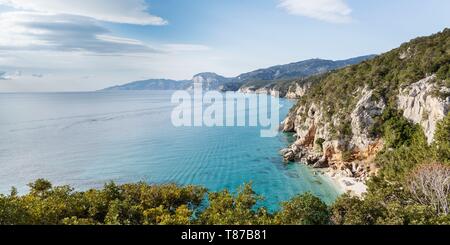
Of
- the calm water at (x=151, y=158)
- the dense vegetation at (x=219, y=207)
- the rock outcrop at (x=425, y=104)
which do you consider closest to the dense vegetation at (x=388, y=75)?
the rock outcrop at (x=425, y=104)

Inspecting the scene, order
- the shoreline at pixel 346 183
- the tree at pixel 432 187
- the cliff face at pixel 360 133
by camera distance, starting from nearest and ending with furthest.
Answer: the tree at pixel 432 187 < the shoreline at pixel 346 183 < the cliff face at pixel 360 133

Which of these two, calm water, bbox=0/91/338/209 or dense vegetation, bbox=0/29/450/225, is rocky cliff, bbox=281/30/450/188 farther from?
calm water, bbox=0/91/338/209

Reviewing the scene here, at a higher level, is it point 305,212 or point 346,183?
point 305,212

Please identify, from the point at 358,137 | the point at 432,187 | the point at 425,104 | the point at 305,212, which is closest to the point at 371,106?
the point at 358,137

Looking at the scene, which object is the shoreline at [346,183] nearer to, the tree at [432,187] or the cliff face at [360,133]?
the cliff face at [360,133]

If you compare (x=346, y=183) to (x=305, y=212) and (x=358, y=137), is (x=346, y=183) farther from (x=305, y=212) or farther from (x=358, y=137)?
(x=305, y=212)


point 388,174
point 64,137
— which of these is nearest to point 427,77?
point 388,174

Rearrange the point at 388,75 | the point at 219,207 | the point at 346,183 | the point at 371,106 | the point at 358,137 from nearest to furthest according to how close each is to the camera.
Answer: the point at 219,207 < the point at 346,183 < the point at 358,137 < the point at 371,106 < the point at 388,75

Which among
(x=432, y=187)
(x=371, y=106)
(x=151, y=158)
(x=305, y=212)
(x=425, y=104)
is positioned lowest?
(x=151, y=158)
